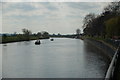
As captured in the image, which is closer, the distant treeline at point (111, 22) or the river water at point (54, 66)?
the river water at point (54, 66)

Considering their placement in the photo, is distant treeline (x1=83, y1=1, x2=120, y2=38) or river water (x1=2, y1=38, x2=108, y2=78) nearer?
river water (x1=2, y1=38, x2=108, y2=78)

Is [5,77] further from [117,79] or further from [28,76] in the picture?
[117,79]

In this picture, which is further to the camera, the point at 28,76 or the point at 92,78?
the point at 28,76

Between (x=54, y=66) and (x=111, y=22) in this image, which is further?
(x=111, y=22)

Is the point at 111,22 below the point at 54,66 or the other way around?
the other way around

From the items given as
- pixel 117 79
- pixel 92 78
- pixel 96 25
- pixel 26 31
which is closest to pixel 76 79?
pixel 92 78

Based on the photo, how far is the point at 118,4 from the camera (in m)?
44.7

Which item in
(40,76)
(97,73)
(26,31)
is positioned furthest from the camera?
(26,31)

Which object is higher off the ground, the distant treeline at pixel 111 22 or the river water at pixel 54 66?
the distant treeline at pixel 111 22

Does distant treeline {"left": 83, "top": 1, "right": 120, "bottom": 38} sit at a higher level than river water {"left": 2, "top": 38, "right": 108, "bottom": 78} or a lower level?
higher

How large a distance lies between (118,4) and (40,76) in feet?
110

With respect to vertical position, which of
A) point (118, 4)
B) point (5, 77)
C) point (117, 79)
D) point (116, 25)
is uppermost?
point (118, 4)

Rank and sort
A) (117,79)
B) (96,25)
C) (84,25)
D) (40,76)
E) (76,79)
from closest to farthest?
1. (117,79)
2. (76,79)
3. (40,76)
4. (96,25)
5. (84,25)

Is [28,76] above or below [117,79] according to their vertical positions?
below
